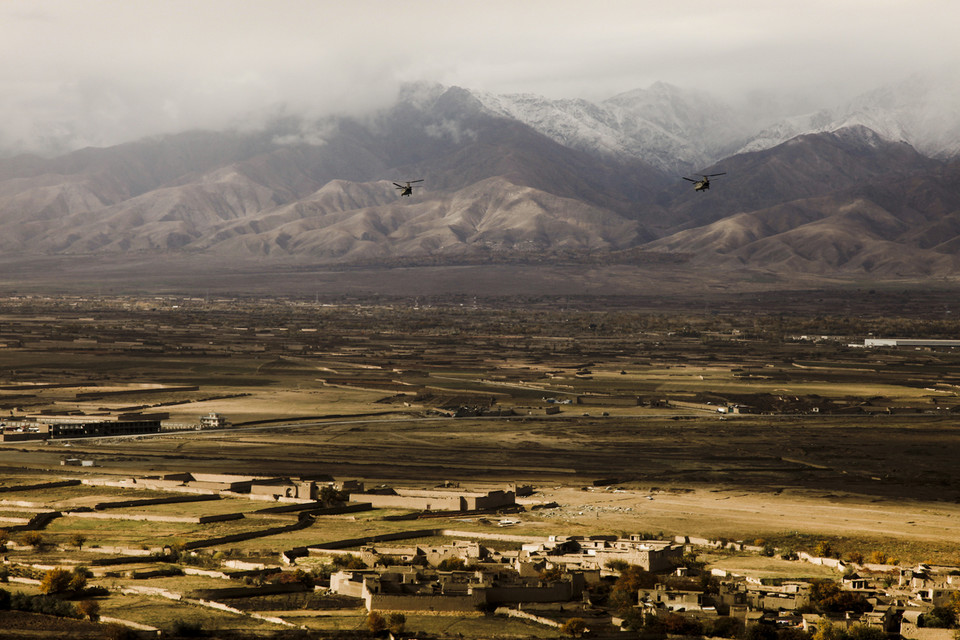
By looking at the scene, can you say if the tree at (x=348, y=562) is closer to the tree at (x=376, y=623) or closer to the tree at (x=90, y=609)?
the tree at (x=376, y=623)

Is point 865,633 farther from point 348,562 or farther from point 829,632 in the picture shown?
point 348,562

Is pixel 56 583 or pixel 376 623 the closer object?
pixel 376 623

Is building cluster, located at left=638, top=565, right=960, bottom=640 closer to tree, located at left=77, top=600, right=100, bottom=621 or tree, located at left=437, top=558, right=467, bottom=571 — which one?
tree, located at left=437, top=558, right=467, bottom=571

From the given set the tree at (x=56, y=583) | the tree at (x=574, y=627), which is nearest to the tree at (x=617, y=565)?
the tree at (x=574, y=627)

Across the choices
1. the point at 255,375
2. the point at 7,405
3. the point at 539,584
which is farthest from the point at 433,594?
the point at 255,375

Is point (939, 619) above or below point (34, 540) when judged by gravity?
above

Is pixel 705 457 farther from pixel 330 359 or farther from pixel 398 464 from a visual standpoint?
pixel 330 359

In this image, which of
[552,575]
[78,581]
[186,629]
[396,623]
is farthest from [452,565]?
[78,581]
